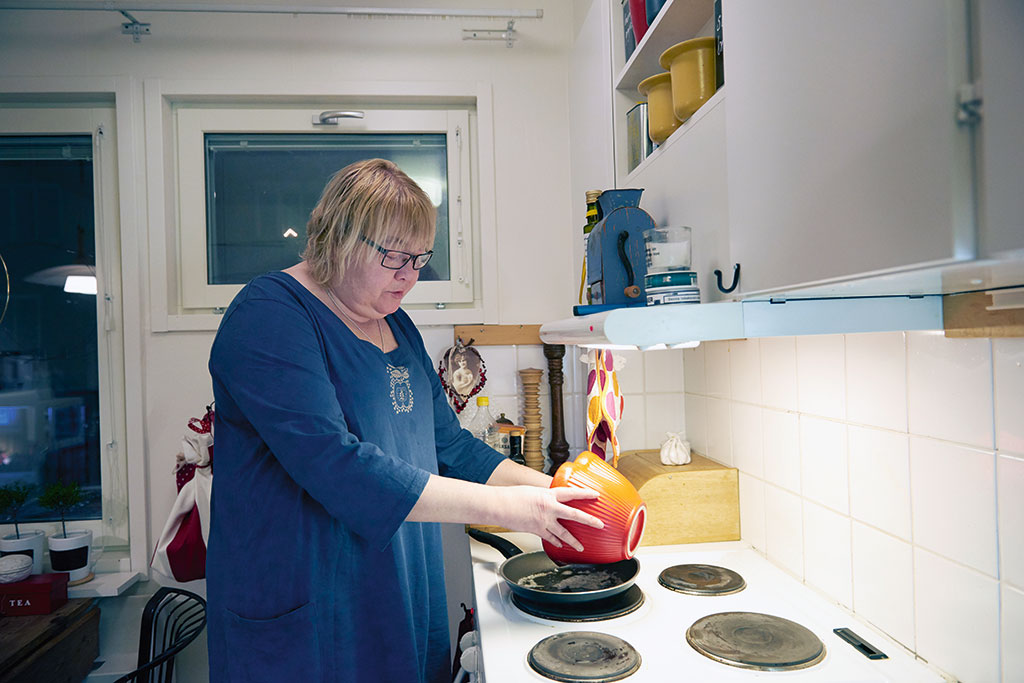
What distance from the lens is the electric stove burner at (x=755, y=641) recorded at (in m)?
0.97

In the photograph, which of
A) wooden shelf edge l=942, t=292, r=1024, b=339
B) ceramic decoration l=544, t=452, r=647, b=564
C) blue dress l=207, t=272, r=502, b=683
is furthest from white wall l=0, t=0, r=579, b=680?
wooden shelf edge l=942, t=292, r=1024, b=339

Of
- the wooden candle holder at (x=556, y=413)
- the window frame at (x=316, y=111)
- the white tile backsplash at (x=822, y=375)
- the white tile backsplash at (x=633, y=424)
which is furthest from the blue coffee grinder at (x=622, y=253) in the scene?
the window frame at (x=316, y=111)

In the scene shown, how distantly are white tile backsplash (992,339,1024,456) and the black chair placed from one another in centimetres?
173

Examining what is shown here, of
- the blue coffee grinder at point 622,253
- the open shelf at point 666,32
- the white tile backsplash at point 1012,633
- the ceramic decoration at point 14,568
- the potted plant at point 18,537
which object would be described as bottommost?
the ceramic decoration at point 14,568

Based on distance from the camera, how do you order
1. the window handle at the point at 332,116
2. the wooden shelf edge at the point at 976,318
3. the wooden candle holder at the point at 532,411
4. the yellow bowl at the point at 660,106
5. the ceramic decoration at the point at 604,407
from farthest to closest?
the window handle at the point at 332,116
the wooden candle holder at the point at 532,411
the ceramic decoration at the point at 604,407
the yellow bowl at the point at 660,106
the wooden shelf edge at the point at 976,318

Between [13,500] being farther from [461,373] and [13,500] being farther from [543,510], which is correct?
[543,510]

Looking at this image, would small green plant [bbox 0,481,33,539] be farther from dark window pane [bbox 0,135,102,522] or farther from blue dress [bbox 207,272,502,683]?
blue dress [bbox 207,272,502,683]

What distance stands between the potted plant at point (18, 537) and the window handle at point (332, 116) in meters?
1.51

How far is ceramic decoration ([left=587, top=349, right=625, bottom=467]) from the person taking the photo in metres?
1.74

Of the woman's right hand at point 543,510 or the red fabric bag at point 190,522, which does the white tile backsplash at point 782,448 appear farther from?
the red fabric bag at point 190,522

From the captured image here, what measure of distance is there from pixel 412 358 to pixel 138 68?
1532mm

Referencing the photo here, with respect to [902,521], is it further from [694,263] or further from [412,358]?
[412,358]

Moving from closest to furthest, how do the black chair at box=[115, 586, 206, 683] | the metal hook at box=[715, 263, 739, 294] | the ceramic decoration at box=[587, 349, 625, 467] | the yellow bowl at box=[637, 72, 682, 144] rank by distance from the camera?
the metal hook at box=[715, 263, 739, 294] < the yellow bowl at box=[637, 72, 682, 144] < the black chair at box=[115, 586, 206, 683] < the ceramic decoration at box=[587, 349, 625, 467]

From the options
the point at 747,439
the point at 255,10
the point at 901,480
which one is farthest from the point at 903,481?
the point at 255,10
